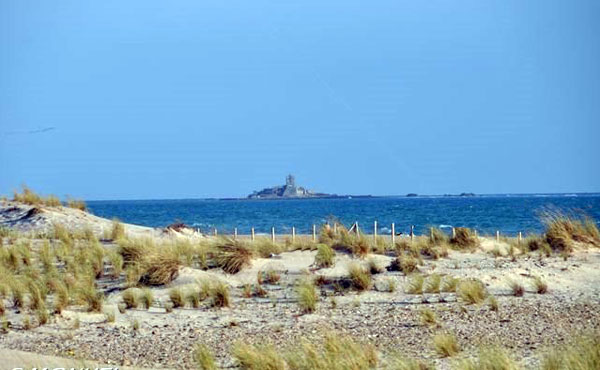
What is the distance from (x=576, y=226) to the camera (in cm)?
2669

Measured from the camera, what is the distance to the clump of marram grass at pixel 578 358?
32.2ft

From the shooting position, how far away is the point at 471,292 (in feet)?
59.0

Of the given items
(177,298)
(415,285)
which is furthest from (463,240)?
(177,298)

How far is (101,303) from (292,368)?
8.06m

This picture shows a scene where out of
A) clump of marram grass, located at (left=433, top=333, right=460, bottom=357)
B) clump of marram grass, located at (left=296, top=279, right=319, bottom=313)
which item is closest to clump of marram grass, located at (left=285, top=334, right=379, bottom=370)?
clump of marram grass, located at (left=433, top=333, right=460, bottom=357)

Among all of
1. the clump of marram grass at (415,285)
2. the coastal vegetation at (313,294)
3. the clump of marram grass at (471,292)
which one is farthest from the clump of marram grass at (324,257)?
the clump of marram grass at (471,292)

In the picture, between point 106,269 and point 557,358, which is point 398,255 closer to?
point 106,269

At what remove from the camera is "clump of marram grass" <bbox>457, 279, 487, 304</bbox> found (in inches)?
704

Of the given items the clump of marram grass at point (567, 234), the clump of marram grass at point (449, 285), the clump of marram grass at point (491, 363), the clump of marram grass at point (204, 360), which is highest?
Result: the clump of marram grass at point (567, 234)

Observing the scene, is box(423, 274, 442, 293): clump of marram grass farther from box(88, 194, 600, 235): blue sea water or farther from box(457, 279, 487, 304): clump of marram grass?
box(88, 194, 600, 235): blue sea water

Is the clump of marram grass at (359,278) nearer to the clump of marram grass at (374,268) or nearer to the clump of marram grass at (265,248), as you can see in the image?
the clump of marram grass at (374,268)

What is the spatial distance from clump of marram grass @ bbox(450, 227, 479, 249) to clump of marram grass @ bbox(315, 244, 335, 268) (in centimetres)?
513

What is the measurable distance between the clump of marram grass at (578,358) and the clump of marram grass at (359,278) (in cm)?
944

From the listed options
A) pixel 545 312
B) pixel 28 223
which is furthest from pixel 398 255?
pixel 28 223
